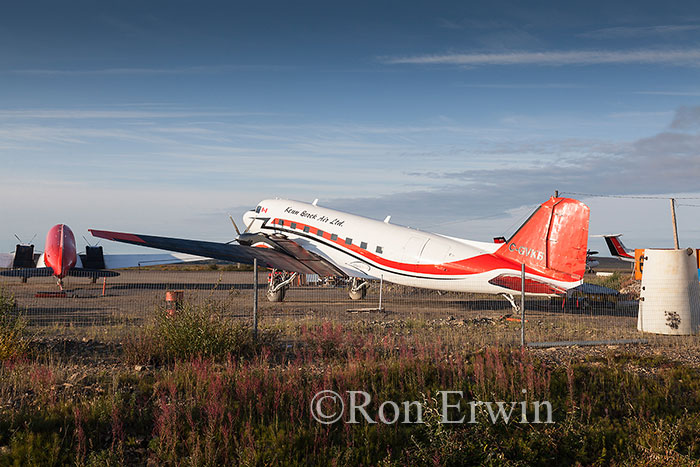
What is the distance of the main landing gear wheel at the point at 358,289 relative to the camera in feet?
90.1

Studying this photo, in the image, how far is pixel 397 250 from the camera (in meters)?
23.5

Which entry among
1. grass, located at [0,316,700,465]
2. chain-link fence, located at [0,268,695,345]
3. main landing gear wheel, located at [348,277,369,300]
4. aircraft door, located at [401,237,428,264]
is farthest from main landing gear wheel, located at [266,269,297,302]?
grass, located at [0,316,700,465]

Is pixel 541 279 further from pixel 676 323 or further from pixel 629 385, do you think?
pixel 629 385

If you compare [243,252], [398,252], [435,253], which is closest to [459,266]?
[435,253]

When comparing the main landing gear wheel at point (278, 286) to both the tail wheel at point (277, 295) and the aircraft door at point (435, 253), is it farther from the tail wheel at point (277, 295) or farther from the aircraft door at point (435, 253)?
the aircraft door at point (435, 253)

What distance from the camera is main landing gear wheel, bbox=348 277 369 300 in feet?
90.1

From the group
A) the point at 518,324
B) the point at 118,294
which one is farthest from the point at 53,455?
the point at 118,294

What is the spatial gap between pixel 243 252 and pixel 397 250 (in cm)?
790

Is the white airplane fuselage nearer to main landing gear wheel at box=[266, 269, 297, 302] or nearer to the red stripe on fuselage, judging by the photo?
the red stripe on fuselage

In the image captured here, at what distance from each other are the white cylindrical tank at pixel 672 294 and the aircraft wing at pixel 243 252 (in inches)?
522

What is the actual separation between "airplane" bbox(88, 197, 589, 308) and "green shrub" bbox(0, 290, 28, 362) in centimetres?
1161

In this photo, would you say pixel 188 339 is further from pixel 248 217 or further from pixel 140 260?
pixel 140 260

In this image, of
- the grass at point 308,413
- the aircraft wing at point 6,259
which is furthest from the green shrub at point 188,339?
the aircraft wing at point 6,259

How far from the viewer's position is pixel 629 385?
987 centimetres
